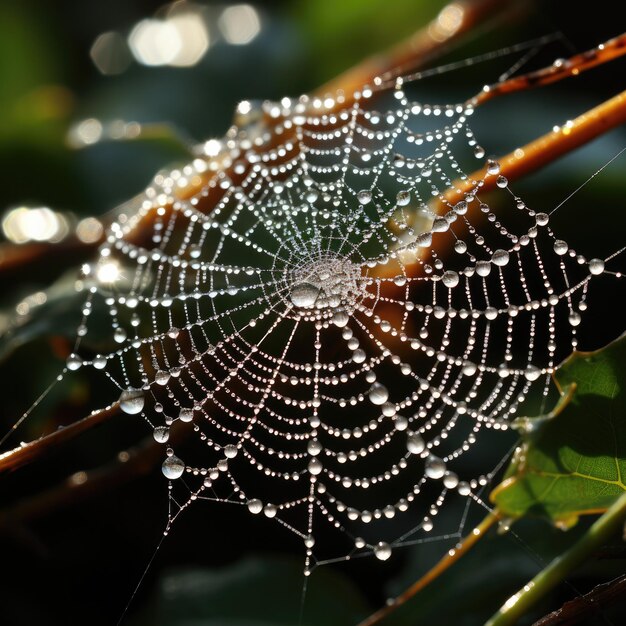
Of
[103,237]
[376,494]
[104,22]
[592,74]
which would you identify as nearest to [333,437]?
[376,494]

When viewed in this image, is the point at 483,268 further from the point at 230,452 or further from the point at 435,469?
the point at 230,452

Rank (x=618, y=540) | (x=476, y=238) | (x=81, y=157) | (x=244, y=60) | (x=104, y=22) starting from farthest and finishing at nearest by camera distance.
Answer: (x=104, y=22)
(x=244, y=60)
(x=81, y=157)
(x=476, y=238)
(x=618, y=540)

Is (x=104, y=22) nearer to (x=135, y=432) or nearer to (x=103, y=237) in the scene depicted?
(x=103, y=237)

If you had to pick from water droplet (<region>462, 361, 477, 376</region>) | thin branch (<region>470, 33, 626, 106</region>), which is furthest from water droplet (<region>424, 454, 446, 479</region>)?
thin branch (<region>470, 33, 626, 106</region>)

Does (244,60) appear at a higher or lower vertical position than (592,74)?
higher

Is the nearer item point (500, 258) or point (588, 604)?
point (588, 604)

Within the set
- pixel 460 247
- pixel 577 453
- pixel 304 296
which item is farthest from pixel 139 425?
pixel 577 453

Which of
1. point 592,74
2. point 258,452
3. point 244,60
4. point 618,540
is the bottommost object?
point 618,540
